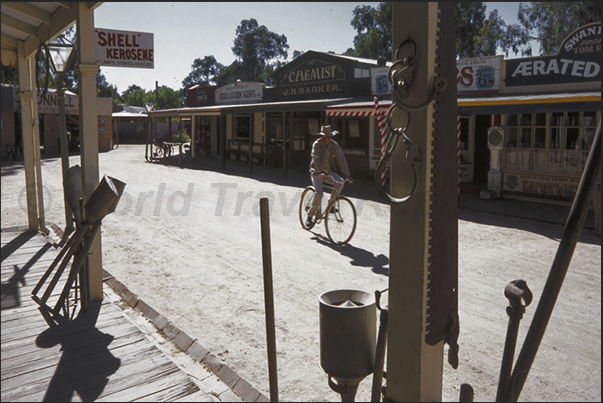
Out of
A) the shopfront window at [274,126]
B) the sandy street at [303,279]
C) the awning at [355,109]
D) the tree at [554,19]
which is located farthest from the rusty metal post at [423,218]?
the tree at [554,19]

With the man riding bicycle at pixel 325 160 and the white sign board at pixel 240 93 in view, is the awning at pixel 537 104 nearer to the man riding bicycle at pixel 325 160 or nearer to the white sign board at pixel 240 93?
the man riding bicycle at pixel 325 160

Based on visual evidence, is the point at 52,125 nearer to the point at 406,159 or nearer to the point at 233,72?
the point at 406,159

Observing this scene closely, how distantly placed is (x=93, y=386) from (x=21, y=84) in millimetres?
5907

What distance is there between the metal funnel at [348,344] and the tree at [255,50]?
232 feet

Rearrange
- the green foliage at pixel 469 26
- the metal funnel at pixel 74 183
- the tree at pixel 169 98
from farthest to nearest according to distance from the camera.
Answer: the tree at pixel 169 98 → the green foliage at pixel 469 26 → the metal funnel at pixel 74 183

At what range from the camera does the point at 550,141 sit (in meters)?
12.8

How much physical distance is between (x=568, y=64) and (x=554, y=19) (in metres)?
27.4

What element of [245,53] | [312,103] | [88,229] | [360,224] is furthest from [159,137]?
[88,229]

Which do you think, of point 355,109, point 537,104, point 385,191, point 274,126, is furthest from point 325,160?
point 274,126

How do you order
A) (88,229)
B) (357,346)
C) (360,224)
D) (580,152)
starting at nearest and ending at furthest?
(357,346) → (88,229) → (360,224) → (580,152)

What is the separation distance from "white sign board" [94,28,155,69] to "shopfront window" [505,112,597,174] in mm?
9351

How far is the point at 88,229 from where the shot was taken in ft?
16.0

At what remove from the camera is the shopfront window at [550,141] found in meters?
12.1

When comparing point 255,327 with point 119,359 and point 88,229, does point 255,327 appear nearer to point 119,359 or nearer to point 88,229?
point 119,359
